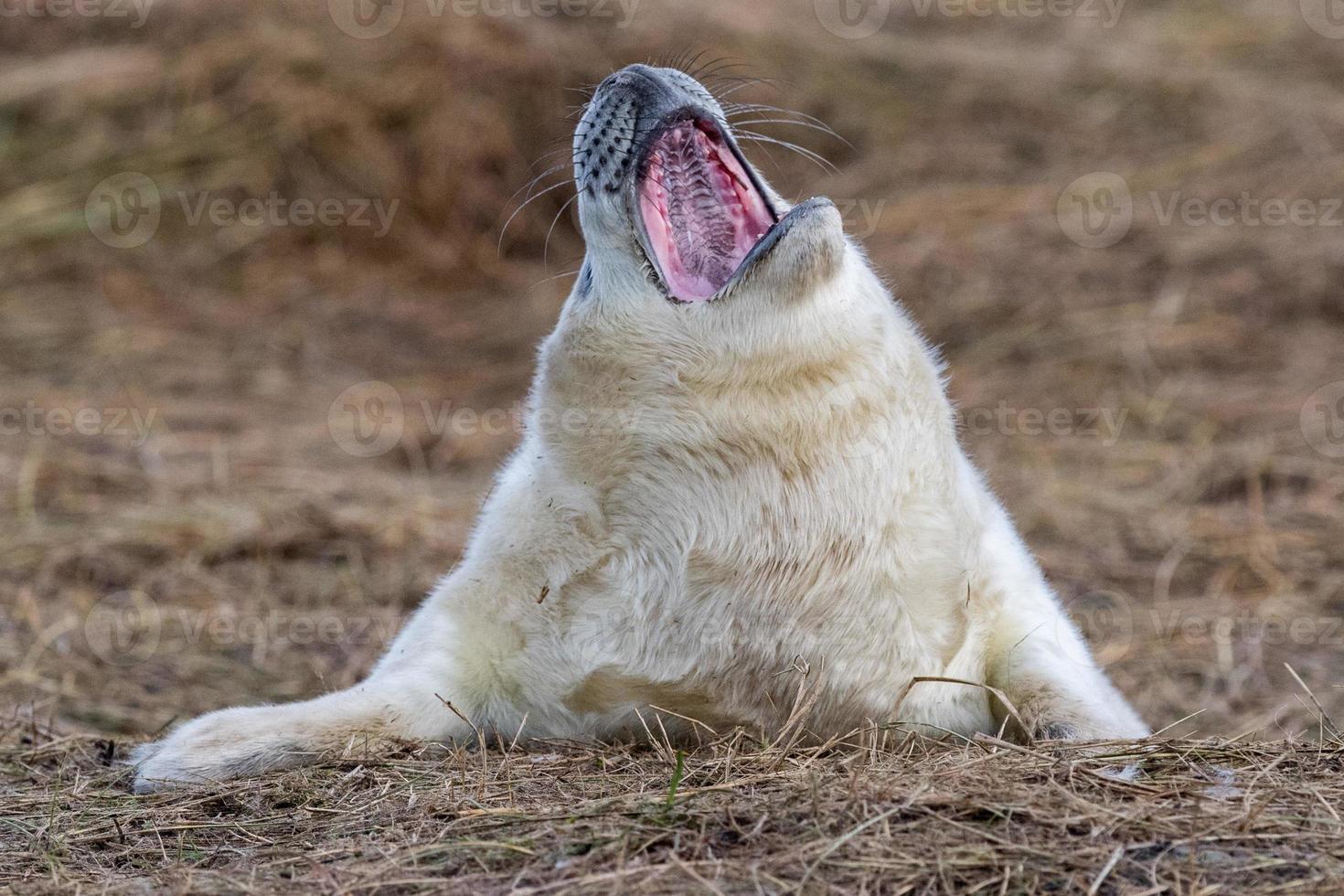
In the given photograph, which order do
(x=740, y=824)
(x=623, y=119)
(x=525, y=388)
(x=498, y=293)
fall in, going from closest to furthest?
(x=740, y=824) → (x=623, y=119) → (x=525, y=388) → (x=498, y=293)

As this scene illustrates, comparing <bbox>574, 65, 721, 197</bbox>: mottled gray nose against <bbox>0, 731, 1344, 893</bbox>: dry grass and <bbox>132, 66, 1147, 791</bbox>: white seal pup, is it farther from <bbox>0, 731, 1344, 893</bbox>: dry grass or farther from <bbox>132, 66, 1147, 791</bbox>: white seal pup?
<bbox>0, 731, 1344, 893</bbox>: dry grass

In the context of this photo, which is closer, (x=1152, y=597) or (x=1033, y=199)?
(x=1152, y=597)

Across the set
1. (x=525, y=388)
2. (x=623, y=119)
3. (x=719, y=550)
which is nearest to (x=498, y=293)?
(x=525, y=388)

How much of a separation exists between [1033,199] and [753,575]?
24.9 ft

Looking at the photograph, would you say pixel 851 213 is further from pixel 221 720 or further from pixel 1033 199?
pixel 221 720

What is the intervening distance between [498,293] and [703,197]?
651 centimetres

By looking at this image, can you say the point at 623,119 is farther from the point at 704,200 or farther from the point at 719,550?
the point at 719,550

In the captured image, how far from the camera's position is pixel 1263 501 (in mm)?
6789

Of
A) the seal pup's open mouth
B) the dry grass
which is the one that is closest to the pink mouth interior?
the seal pup's open mouth

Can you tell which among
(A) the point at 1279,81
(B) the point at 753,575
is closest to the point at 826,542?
(B) the point at 753,575

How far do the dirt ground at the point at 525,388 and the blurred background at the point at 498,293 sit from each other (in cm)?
3

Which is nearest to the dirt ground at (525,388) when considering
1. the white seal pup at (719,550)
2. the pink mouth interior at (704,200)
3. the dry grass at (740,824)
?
the dry grass at (740,824)

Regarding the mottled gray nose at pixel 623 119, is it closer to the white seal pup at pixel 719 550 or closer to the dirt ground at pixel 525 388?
the white seal pup at pixel 719 550

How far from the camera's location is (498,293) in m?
10.4
